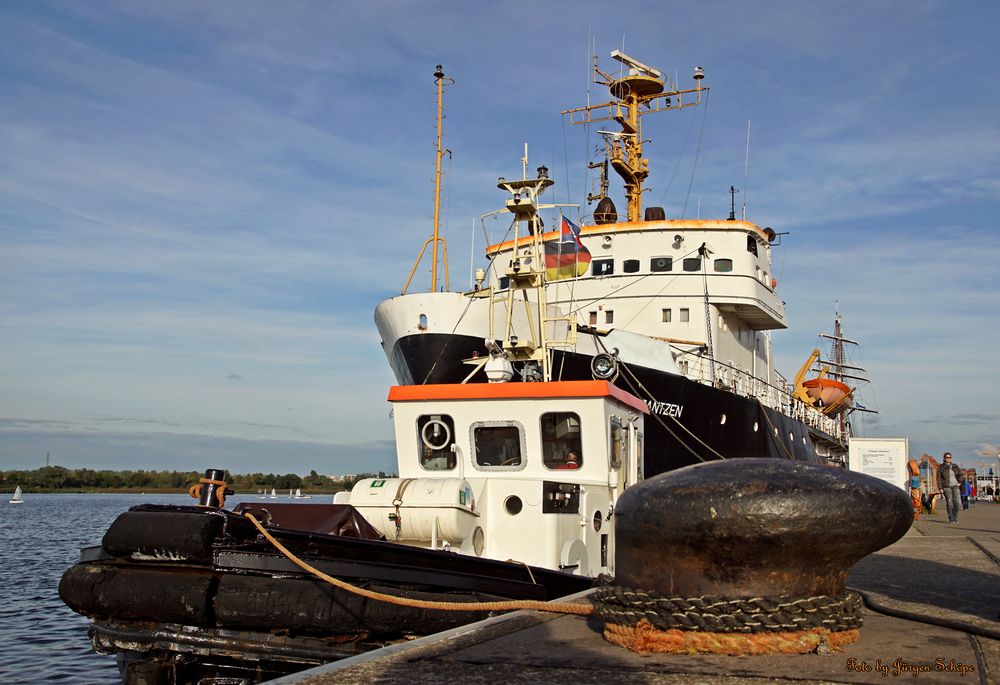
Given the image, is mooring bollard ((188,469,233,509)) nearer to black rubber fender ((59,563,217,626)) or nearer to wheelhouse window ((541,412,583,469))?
black rubber fender ((59,563,217,626))

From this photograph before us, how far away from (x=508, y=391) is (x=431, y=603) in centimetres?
508

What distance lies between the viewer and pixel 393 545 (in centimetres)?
786

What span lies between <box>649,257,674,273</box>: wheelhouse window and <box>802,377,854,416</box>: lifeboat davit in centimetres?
1941

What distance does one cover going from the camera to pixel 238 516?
7.45 meters

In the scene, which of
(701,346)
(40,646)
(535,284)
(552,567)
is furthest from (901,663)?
(701,346)

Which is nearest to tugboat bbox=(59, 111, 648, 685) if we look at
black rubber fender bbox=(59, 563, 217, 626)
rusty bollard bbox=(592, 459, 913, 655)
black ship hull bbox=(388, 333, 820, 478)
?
black rubber fender bbox=(59, 563, 217, 626)

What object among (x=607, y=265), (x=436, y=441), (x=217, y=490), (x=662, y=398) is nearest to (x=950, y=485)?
(x=662, y=398)

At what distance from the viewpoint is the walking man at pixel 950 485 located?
62.1 ft

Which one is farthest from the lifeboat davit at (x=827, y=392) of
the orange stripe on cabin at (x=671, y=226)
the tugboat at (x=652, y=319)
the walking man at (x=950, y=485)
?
the walking man at (x=950, y=485)

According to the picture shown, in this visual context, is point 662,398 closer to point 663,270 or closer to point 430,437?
point 663,270

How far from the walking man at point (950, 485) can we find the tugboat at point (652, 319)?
19.0ft

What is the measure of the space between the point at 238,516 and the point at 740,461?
13.6ft

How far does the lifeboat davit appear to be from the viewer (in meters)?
46.6

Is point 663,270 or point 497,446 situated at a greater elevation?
point 663,270
